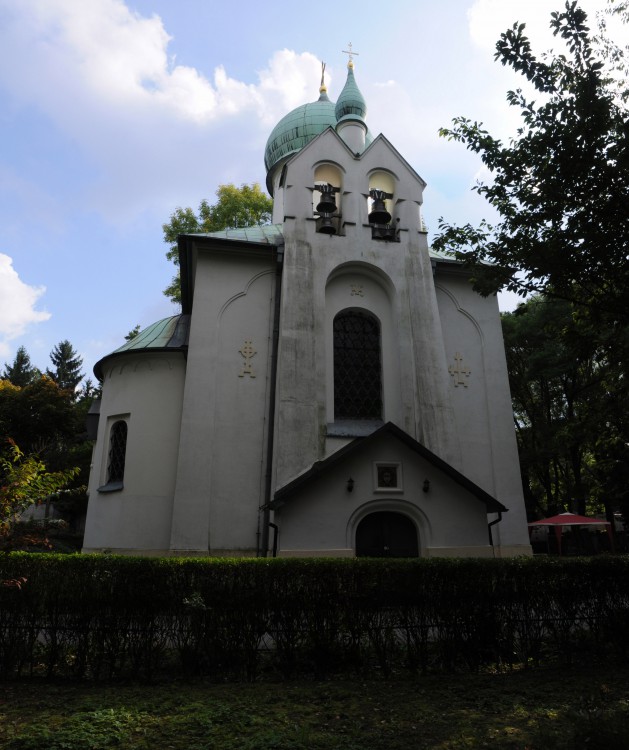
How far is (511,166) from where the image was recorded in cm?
789

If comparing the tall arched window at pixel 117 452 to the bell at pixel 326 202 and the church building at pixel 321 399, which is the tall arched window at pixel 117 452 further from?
the bell at pixel 326 202

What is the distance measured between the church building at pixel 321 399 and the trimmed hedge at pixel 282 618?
4.06 metres

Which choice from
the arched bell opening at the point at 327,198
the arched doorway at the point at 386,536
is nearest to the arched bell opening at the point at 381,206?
the arched bell opening at the point at 327,198

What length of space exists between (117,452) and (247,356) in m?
4.80

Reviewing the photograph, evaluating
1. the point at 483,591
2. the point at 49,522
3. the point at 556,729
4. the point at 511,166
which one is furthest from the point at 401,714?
the point at 511,166

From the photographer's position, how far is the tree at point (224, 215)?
28.0 meters

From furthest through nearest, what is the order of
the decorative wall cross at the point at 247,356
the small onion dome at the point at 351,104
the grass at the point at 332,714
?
1. the small onion dome at the point at 351,104
2. the decorative wall cross at the point at 247,356
3. the grass at the point at 332,714

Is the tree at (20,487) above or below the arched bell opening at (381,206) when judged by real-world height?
below

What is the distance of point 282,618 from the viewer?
666cm

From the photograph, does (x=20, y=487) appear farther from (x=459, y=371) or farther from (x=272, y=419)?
(x=459, y=371)

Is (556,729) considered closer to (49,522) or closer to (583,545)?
(49,522)

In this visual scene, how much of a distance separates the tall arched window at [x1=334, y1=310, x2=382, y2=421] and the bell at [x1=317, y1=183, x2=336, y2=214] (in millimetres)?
3131

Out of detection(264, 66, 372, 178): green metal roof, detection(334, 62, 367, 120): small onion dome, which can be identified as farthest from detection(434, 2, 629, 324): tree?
detection(264, 66, 372, 178): green metal roof

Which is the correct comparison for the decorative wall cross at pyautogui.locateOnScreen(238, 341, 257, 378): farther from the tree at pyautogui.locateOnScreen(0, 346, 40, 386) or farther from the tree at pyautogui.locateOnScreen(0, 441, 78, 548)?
the tree at pyautogui.locateOnScreen(0, 346, 40, 386)
